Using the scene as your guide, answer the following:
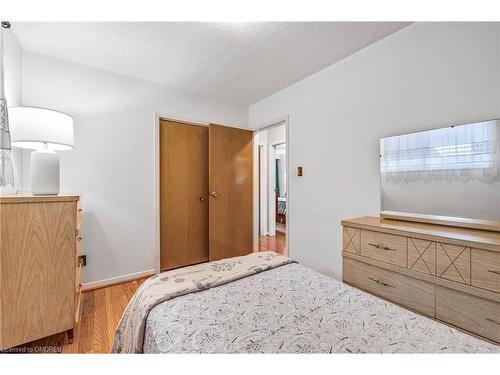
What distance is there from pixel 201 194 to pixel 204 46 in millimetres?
1858

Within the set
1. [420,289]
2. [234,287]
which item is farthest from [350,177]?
[234,287]

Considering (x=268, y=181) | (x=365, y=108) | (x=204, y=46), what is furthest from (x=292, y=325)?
(x=268, y=181)

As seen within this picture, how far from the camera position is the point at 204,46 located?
6.55 ft

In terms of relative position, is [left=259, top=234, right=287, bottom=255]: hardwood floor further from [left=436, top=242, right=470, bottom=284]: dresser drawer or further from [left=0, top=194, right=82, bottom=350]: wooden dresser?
[left=0, top=194, right=82, bottom=350]: wooden dresser

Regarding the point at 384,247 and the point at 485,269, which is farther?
the point at 384,247

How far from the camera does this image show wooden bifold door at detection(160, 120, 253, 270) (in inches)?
115

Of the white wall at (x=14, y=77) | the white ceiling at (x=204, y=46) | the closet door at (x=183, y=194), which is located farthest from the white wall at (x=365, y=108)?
the white wall at (x=14, y=77)

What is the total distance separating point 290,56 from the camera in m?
2.19

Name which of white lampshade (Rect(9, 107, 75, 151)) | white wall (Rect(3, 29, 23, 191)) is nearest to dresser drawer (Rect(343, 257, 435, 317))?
white lampshade (Rect(9, 107, 75, 151))

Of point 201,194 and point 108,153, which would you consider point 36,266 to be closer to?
point 108,153

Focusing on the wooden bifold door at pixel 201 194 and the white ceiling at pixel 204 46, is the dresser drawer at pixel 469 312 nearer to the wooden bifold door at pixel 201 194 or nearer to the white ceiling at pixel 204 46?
the white ceiling at pixel 204 46

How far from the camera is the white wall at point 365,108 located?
1.50m

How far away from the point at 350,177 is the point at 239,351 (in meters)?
1.93
